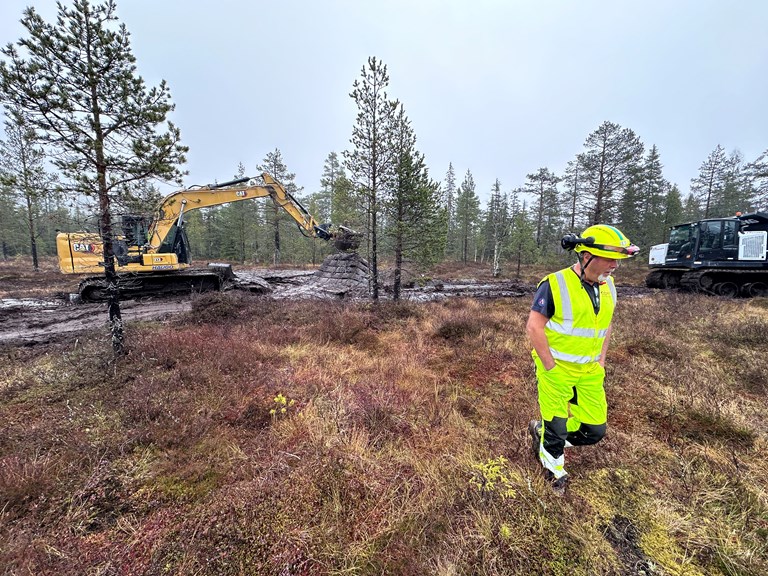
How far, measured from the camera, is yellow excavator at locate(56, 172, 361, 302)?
1084 cm

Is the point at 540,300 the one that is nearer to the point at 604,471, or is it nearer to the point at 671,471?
the point at 604,471

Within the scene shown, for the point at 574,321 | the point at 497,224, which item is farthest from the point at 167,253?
the point at 497,224

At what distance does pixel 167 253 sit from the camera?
39.2 feet

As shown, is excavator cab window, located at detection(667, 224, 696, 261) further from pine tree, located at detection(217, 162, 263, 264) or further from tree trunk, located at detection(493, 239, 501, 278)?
pine tree, located at detection(217, 162, 263, 264)

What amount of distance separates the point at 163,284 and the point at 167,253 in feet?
4.94

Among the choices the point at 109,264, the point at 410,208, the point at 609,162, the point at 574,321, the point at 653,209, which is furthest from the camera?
→ the point at 653,209

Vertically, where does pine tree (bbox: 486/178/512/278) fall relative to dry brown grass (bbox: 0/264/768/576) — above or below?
above

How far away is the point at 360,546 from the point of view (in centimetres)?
212

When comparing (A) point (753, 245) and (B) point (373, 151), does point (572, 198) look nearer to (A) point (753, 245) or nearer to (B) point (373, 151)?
(A) point (753, 245)

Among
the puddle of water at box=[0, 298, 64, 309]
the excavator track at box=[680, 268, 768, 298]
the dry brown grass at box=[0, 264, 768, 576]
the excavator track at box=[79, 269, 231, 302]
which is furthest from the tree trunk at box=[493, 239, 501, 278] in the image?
the puddle of water at box=[0, 298, 64, 309]

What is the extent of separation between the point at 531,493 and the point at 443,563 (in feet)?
3.50

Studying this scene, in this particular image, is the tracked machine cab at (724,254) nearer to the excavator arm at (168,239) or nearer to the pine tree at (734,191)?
A: the excavator arm at (168,239)

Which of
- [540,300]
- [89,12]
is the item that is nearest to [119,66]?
[89,12]

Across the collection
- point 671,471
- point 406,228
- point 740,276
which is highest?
point 406,228
